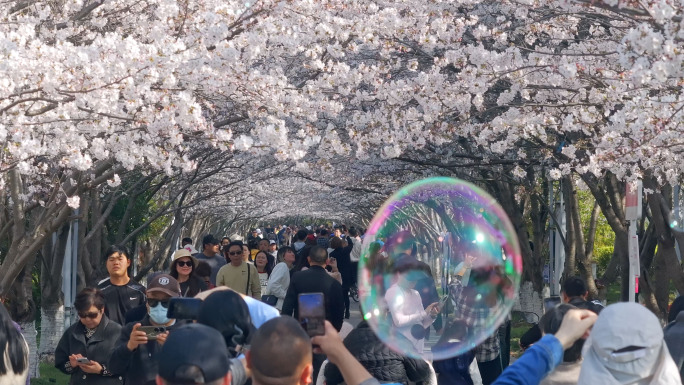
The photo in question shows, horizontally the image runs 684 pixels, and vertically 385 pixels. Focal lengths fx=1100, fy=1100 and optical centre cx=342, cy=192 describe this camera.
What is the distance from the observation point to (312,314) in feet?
15.2

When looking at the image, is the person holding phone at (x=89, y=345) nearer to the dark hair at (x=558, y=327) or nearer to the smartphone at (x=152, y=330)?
the smartphone at (x=152, y=330)

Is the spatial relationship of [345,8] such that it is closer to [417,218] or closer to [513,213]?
[513,213]

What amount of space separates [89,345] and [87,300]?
1.04ft

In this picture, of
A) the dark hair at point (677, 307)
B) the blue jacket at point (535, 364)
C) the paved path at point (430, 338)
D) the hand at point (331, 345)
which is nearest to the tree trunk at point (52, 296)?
the paved path at point (430, 338)

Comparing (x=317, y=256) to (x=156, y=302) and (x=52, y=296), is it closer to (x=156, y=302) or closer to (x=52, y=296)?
(x=156, y=302)

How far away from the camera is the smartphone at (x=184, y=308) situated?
5.33 metres

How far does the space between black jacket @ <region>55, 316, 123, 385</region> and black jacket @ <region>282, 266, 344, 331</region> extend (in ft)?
7.98

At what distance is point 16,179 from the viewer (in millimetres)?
11641

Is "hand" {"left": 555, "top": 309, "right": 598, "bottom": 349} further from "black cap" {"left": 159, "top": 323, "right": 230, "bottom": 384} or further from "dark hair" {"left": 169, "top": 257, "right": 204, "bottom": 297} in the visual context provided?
"dark hair" {"left": 169, "top": 257, "right": 204, "bottom": 297}

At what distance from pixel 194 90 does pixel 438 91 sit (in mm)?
3478

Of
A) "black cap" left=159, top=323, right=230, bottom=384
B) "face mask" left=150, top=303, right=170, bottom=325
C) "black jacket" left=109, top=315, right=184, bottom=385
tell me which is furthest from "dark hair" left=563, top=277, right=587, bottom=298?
"black cap" left=159, top=323, right=230, bottom=384

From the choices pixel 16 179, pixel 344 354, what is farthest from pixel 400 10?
pixel 344 354

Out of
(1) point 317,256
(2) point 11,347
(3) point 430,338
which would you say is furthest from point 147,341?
(3) point 430,338

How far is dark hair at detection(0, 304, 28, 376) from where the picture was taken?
17.9ft
